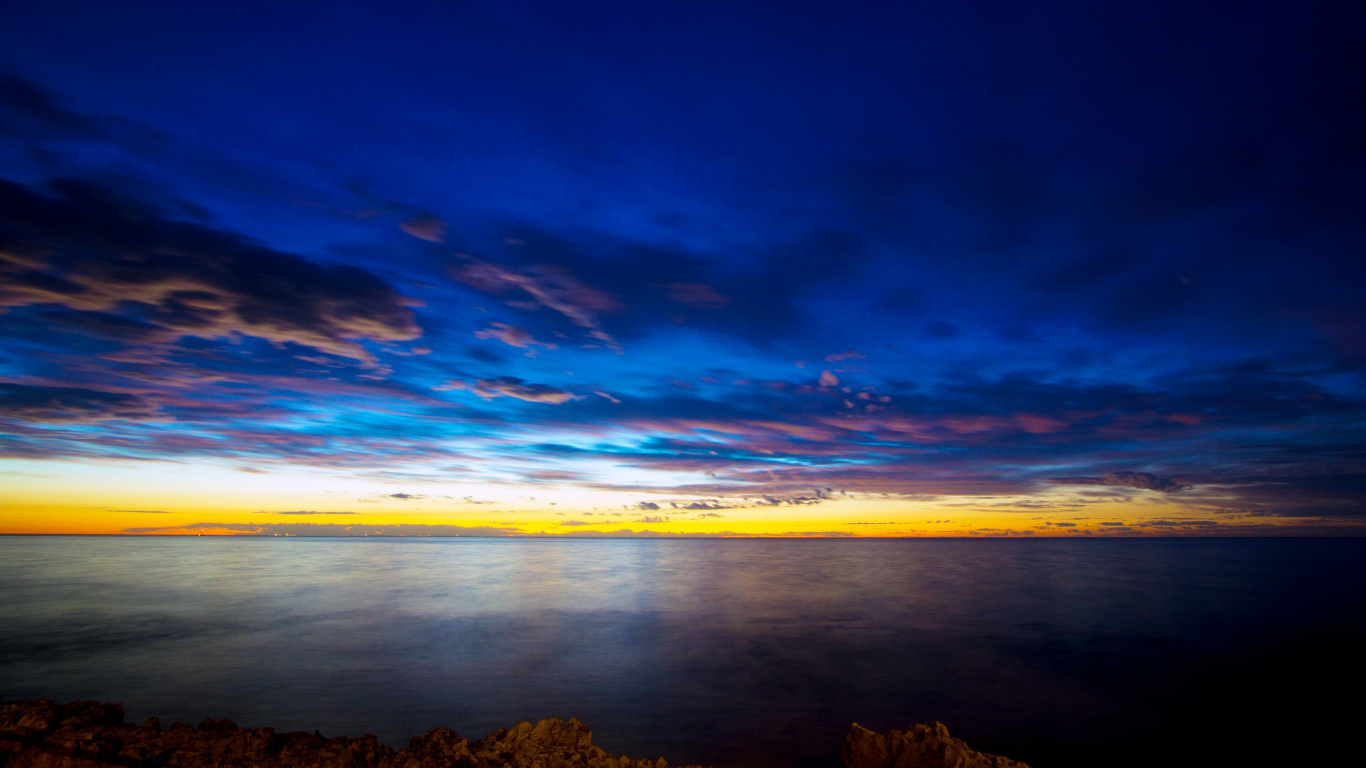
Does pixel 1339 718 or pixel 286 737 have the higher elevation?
pixel 286 737

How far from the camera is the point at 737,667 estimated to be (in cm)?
1961

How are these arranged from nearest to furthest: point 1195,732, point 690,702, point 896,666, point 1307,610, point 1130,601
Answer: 1. point 1195,732
2. point 690,702
3. point 896,666
4. point 1307,610
5. point 1130,601

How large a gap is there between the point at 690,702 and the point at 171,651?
19.1m

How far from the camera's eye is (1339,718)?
14.9 meters

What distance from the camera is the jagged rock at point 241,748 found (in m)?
7.97

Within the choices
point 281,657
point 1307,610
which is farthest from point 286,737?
point 1307,610

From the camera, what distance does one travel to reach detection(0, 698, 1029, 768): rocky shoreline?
8031mm

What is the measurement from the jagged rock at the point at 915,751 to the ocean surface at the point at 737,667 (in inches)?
111

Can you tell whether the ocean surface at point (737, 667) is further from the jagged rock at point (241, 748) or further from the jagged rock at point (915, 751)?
the jagged rock at point (241, 748)

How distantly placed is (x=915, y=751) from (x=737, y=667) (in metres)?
11.6

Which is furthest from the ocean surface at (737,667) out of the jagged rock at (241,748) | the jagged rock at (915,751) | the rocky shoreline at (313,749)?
the jagged rock at (241,748)

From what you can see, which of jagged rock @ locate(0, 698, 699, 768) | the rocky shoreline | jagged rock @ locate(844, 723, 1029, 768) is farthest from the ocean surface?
jagged rock @ locate(0, 698, 699, 768)

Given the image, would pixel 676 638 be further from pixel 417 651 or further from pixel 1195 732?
pixel 1195 732

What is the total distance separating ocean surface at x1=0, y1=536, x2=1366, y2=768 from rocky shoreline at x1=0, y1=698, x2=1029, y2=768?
11.8 feet
